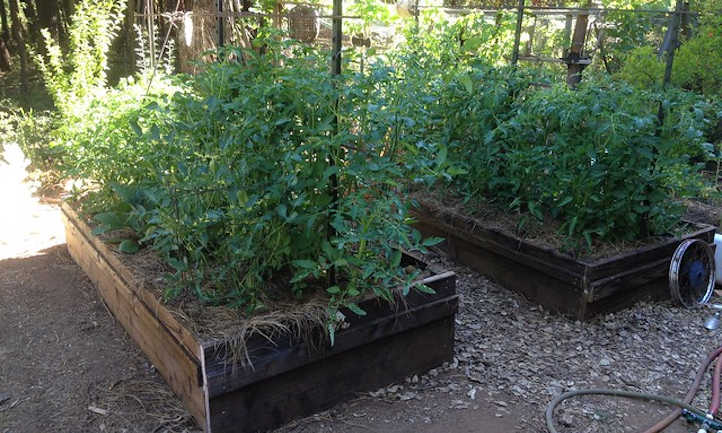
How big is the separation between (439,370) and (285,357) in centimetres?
96

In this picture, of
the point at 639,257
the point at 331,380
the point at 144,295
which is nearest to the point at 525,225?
the point at 639,257

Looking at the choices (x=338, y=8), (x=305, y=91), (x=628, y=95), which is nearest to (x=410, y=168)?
(x=305, y=91)

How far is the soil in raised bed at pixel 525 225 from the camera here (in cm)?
368

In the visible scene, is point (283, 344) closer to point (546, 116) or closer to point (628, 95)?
point (546, 116)

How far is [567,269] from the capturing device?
3.58 m

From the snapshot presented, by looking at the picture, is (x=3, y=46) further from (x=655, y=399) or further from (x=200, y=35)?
(x=655, y=399)

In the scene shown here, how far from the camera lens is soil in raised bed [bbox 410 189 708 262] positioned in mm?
3680

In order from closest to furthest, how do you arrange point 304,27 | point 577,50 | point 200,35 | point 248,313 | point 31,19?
1. point 248,313
2. point 200,35
3. point 577,50
4. point 304,27
5. point 31,19

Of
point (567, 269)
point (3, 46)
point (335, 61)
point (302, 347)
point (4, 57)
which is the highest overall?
point (335, 61)

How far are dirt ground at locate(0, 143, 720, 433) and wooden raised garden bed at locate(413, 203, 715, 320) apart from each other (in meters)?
0.10

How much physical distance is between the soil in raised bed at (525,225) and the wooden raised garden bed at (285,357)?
1076 mm

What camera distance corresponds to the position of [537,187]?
3975mm

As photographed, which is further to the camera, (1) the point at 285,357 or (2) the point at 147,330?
(2) the point at 147,330

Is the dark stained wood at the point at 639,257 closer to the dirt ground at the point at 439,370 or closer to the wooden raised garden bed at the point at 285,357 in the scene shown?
the dirt ground at the point at 439,370
